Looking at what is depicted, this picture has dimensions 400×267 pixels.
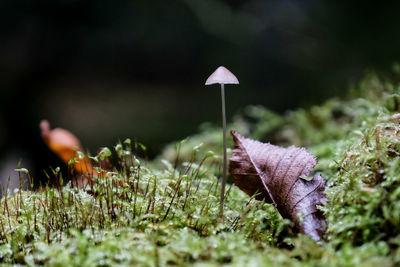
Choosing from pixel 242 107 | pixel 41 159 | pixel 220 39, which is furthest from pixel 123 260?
pixel 220 39

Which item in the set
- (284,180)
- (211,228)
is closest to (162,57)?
(284,180)

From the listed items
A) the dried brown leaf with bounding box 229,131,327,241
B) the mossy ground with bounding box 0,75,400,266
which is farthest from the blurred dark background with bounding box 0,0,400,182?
the mossy ground with bounding box 0,75,400,266

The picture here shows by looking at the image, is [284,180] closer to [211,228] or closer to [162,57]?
[211,228]

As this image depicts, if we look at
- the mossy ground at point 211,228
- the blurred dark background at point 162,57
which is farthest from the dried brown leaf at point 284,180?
the blurred dark background at point 162,57

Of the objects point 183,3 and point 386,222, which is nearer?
point 386,222

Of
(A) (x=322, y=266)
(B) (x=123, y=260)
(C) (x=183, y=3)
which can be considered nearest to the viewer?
(A) (x=322, y=266)

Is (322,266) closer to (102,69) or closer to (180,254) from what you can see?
(180,254)

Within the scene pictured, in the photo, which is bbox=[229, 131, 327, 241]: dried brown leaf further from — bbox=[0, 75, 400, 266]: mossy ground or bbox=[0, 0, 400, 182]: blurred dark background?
bbox=[0, 0, 400, 182]: blurred dark background
